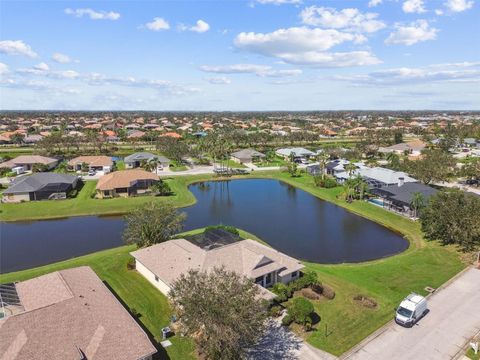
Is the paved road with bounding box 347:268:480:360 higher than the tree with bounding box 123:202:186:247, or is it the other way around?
the tree with bounding box 123:202:186:247

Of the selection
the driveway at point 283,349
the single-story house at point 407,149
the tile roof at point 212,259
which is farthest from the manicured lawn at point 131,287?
the single-story house at point 407,149

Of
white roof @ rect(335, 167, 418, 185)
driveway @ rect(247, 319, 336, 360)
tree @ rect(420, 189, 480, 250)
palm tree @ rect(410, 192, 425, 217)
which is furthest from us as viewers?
white roof @ rect(335, 167, 418, 185)

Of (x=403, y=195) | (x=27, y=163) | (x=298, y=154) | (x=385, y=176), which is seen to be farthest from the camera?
(x=298, y=154)

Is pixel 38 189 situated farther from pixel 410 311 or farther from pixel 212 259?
pixel 410 311

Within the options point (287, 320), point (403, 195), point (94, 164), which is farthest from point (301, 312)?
point (94, 164)

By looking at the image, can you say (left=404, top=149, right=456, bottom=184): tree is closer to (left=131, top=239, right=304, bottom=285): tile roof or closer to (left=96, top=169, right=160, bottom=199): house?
(left=131, top=239, right=304, bottom=285): tile roof

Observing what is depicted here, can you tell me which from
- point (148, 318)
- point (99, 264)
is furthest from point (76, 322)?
point (99, 264)

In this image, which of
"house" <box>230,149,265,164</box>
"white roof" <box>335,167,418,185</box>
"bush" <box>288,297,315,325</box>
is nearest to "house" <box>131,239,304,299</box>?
"bush" <box>288,297,315,325</box>
